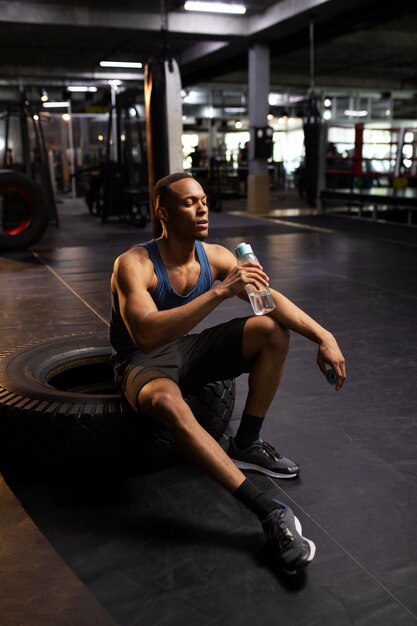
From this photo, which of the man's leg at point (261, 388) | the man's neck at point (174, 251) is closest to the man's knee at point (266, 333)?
the man's leg at point (261, 388)

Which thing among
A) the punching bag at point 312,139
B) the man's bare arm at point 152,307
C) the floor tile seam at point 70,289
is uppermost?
the punching bag at point 312,139

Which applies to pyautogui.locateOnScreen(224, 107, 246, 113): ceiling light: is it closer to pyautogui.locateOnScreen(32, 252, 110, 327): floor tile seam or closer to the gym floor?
pyautogui.locateOnScreen(32, 252, 110, 327): floor tile seam

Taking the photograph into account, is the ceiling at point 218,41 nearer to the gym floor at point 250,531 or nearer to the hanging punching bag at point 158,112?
the hanging punching bag at point 158,112

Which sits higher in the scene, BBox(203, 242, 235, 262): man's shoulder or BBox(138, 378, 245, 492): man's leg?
A: BBox(203, 242, 235, 262): man's shoulder

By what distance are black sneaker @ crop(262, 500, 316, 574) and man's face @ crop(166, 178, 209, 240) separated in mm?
814

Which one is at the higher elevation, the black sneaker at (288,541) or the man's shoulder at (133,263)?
the man's shoulder at (133,263)

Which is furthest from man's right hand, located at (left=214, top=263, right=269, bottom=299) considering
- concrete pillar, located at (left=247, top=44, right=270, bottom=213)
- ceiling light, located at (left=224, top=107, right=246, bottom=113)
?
ceiling light, located at (left=224, top=107, right=246, bottom=113)

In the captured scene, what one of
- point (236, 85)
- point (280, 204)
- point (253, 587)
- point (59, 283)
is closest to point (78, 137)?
point (236, 85)

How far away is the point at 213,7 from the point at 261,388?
804 cm

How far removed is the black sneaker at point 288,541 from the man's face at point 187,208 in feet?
2.67

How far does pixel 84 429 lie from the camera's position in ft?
5.52

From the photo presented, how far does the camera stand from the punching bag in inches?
383

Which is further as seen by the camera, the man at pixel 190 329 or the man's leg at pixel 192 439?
the man at pixel 190 329

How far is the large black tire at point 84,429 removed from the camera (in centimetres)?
169
